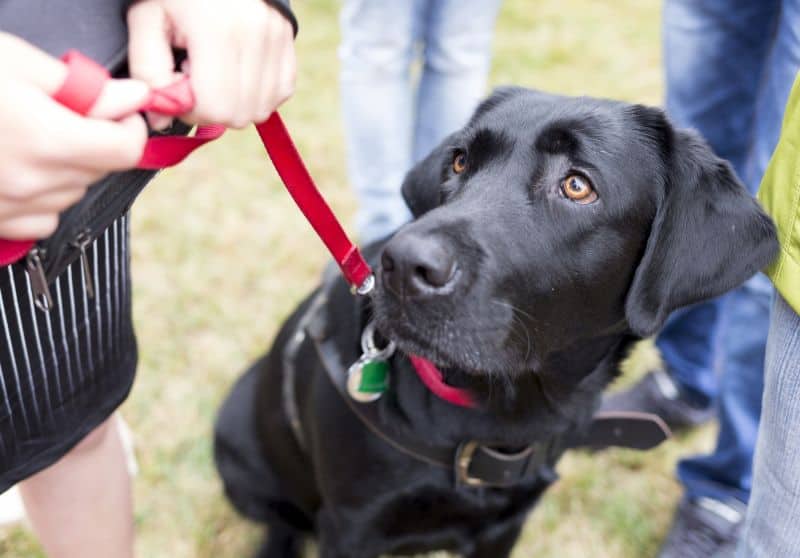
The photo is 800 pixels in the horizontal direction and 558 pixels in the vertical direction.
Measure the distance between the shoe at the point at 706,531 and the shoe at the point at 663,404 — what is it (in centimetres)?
42

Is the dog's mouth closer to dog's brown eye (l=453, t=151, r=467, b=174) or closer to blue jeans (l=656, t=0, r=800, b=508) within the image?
dog's brown eye (l=453, t=151, r=467, b=174)

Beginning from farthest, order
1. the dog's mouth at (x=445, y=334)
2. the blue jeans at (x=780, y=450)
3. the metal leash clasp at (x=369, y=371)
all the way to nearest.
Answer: the metal leash clasp at (x=369, y=371) → the dog's mouth at (x=445, y=334) → the blue jeans at (x=780, y=450)

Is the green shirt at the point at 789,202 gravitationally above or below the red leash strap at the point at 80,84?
Result: below

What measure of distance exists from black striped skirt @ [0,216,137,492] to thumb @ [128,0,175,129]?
317mm

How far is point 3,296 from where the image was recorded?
1.06 meters

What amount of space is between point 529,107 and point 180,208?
92.6 inches

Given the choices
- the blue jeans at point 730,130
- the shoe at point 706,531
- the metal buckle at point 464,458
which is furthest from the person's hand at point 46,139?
the shoe at point 706,531

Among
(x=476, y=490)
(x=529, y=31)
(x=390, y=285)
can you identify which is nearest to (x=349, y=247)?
(x=390, y=285)

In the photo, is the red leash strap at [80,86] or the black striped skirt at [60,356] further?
the black striped skirt at [60,356]

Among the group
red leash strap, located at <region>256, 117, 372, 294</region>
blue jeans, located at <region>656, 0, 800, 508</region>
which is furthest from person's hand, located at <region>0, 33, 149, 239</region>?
blue jeans, located at <region>656, 0, 800, 508</region>

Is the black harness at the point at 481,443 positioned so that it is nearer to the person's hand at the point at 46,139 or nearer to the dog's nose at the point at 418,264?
the dog's nose at the point at 418,264

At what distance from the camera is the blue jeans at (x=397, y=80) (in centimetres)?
258

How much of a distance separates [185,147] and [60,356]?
1.38 ft

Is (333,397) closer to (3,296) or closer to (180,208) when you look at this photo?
(3,296)
